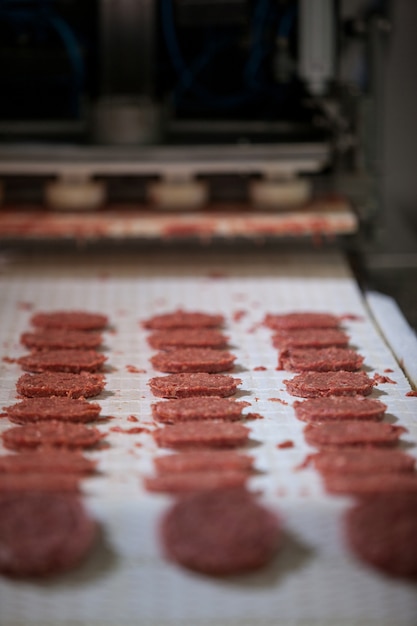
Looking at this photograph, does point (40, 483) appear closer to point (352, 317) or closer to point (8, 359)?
point (8, 359)

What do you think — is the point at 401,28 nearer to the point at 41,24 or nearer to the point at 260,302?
the point at 260,302

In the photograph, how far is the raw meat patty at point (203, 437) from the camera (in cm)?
218

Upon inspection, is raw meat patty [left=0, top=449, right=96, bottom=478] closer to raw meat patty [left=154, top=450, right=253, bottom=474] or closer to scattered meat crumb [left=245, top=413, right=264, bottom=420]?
raw meat patty [left=154, top=450, right=253, bottom=474]

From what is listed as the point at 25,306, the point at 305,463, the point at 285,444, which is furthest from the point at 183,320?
the point at 305,463

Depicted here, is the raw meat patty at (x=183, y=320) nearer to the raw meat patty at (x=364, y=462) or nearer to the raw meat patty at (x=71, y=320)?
the raw meat patty at (x=71, y=320)

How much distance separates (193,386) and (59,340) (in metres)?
0.54

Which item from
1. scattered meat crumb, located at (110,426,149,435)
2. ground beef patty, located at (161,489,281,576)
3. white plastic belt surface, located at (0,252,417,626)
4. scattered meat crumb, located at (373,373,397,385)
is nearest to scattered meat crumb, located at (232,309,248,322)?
white plastic belt surface, located at (0,252,417,626)

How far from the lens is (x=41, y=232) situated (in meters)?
3.45

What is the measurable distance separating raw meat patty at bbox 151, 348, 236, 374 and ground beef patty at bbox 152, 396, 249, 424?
0.26m

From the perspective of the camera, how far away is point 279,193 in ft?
11.9

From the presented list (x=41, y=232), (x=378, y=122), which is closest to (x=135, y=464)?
(x=41, y=232)

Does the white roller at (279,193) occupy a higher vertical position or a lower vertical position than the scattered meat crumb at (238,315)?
higher

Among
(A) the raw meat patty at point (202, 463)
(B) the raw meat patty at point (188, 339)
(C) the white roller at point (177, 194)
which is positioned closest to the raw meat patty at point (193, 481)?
(A) the raw meat patty at point (202, 463)

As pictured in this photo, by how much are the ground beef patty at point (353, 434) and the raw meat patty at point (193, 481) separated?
0.24m
